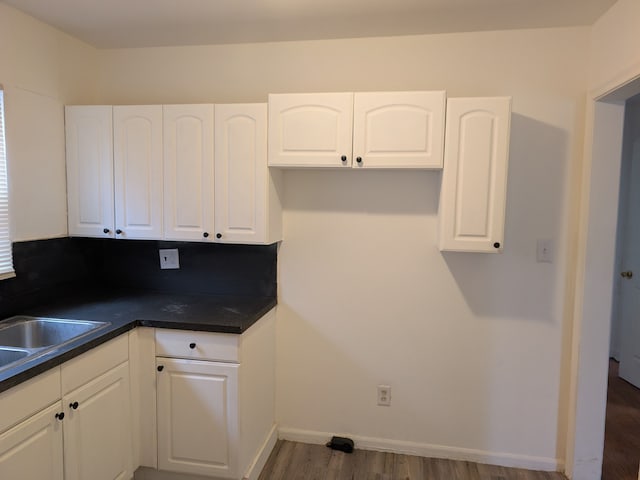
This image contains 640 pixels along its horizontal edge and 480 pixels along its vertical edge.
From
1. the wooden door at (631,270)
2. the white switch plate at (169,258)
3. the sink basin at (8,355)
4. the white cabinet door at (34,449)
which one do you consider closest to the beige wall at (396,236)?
the white switch plate at (169,258)

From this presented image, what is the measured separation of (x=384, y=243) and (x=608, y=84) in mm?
1293

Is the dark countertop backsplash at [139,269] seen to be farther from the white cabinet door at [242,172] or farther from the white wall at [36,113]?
the white cabinet door at [242,172]

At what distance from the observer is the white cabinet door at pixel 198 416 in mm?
2041

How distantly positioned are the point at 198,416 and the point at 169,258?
989 mm

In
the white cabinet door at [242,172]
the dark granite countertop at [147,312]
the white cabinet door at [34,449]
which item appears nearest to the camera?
the white cabinet door at [34,449]

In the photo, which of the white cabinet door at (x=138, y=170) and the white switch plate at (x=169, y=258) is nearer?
the white cabinet door at (x=138, y=170)

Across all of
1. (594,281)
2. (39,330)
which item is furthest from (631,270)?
(39,330)

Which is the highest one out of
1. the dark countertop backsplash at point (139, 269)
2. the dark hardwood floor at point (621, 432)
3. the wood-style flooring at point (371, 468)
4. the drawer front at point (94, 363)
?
the dark countertop backsplash at point (139, 269)

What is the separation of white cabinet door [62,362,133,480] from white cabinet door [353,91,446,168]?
155cm

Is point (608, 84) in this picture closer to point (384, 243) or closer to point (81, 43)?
point (384, 243)

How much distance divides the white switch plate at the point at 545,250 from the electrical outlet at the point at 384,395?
1119 millimetres

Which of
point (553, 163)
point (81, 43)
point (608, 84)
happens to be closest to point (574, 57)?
point (608, 84)

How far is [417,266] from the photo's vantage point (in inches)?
94.9

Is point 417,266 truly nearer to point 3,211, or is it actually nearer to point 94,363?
point 94,363
